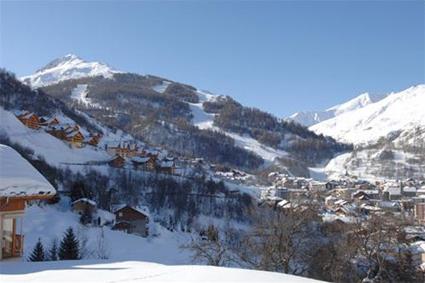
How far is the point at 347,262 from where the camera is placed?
18.6m

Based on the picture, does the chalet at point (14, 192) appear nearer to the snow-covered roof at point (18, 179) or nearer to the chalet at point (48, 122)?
the snow-covered roof at point (18, 179)

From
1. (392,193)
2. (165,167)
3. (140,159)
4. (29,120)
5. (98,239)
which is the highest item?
(29,120)

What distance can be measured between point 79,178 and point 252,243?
1189 inches

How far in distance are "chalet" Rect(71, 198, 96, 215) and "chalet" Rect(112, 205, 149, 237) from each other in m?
2.31

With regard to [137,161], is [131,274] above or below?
below

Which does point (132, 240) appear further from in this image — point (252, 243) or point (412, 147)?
point (412, 147)

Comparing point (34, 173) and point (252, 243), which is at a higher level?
point (34, 173)

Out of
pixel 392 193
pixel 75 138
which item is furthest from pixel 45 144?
pixel 392 193

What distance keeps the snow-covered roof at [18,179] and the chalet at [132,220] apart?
28.6 meters

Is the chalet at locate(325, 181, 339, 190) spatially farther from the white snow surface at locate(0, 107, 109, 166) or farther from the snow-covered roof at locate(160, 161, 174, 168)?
the white snow surface at locate(0, 107, 109, 166)

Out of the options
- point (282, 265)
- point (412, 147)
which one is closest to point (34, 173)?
point (282, 265)

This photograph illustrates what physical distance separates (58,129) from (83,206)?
34342 mm

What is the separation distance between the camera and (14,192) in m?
6.83

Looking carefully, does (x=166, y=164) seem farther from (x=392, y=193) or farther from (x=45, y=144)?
(x=392, y=193)
